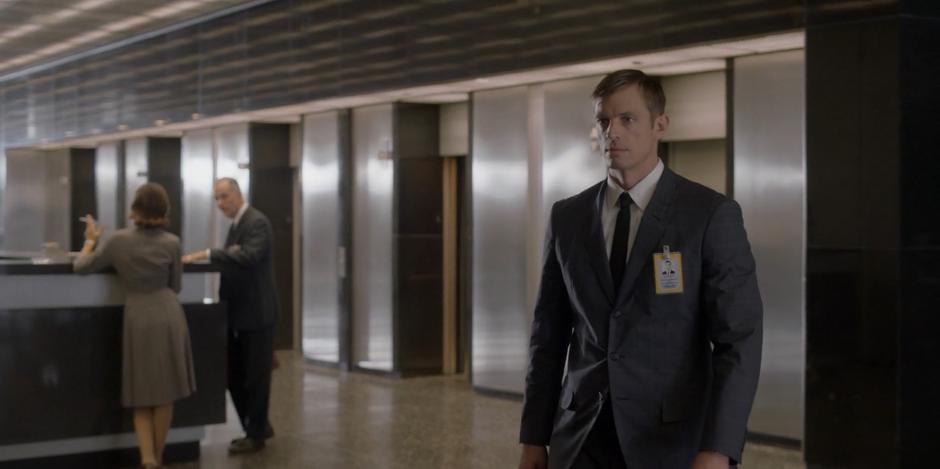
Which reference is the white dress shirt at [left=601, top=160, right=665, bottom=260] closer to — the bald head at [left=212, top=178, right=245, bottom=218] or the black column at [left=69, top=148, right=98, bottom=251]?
the bald head at [left=212, top=178, right=245, bottom=218]

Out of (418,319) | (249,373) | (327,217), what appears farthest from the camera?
(327,217)

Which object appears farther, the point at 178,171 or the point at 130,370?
the point at 178,171

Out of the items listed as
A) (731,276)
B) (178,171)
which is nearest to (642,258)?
(731,276)

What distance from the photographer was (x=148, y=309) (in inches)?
266

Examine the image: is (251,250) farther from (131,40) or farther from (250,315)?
(131,40)

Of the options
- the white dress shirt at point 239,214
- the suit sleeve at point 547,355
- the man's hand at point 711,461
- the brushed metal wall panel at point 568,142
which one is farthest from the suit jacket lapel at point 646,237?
the brushed metal wall panel at point 568,142

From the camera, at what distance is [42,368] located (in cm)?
682

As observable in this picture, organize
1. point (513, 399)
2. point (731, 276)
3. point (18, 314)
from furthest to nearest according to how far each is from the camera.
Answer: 1. point (513, 399)
2. point (18, 314)
3. point (731, 276)

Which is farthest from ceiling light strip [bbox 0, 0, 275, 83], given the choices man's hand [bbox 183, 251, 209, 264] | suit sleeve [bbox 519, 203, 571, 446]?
suit sleeve [bbox 519, 203, 571, 446]

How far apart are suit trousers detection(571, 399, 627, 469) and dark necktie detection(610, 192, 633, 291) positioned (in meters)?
0.28

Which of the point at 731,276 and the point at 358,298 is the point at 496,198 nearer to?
the point at 358,298

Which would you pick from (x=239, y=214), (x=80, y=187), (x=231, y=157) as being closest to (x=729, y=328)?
(x=239, y=214)

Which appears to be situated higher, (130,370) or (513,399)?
(130,370)

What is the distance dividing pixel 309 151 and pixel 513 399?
12.8ft
